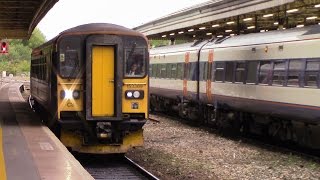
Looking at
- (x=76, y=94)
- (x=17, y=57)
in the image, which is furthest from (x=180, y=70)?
(x=17, y=57)

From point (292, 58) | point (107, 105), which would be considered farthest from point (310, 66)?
point (107, 105)

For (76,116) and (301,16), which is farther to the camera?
(301,16)

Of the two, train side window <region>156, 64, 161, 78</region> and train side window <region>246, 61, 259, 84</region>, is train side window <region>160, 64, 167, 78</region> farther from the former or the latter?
train side window <region>246, 61, 259, 84</region>

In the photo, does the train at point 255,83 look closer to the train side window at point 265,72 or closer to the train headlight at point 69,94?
the train side window at point 265,72

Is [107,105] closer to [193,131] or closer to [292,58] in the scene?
[292,58]

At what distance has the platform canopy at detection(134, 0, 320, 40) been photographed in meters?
22.5

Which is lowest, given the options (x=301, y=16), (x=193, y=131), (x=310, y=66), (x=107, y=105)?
(x=193, y=131)

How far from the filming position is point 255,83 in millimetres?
15891

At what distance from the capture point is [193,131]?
19.0 meters

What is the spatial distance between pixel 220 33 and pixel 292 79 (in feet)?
80.4

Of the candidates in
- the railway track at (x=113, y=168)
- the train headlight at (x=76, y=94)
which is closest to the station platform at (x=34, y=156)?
the railway track at (x=113, y=168)

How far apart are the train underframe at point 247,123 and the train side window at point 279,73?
0.93 m

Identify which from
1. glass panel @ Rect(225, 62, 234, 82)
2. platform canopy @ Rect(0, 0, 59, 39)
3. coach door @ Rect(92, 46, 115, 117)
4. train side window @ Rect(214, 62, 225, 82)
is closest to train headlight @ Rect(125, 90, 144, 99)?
coach door @ Rect(92, 46, 115, 117)

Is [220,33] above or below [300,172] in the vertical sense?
above
